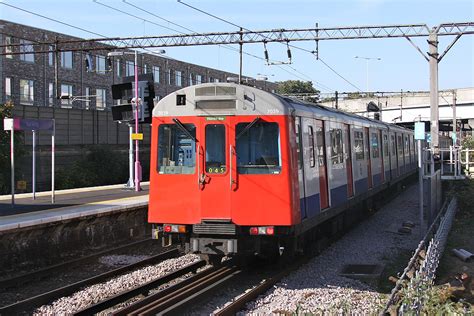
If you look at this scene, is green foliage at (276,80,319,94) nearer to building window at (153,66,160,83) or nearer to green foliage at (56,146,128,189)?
building window at (153,66,160,83)

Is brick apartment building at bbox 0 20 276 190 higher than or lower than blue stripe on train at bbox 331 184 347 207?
higher

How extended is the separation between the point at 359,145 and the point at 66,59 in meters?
34.8

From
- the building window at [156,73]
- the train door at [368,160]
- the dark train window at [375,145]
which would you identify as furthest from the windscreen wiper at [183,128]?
the building window at [156,73]

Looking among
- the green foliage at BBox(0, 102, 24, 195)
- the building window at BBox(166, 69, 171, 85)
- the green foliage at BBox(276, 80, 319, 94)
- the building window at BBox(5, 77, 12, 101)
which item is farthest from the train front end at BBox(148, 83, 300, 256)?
the green foliage at BBox(276, 80, 319, 94)

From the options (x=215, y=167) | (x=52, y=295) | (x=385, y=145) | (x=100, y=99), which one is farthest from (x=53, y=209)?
(x=100, y=99)

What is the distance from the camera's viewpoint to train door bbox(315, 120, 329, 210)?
10.8m

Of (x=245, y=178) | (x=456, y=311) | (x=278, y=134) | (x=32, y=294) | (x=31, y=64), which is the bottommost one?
(x=32, y=294)

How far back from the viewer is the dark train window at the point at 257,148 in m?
9.02

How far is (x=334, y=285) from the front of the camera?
354 inches

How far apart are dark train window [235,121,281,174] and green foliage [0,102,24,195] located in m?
20.8

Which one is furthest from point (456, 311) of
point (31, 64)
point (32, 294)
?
point (31, 64)

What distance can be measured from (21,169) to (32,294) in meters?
24.5

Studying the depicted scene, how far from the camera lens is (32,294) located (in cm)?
918

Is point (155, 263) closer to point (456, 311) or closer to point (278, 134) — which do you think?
point (278, 134)
